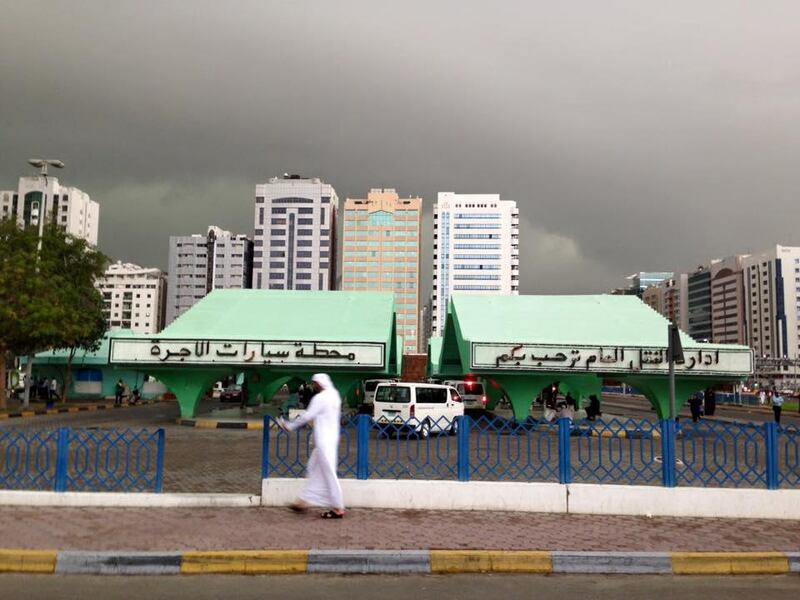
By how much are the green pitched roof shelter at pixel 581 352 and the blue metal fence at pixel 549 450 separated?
501 inches

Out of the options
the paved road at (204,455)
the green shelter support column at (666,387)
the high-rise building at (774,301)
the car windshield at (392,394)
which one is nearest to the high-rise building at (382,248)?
the high-rise building at (774,301)

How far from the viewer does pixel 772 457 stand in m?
9.03

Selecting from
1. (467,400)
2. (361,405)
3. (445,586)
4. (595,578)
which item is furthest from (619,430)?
(361,405)

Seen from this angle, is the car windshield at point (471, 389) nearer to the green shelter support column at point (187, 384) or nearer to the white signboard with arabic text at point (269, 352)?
the white signboard with arabic text at point (269, 352)

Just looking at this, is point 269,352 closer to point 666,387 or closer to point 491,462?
point 666,387

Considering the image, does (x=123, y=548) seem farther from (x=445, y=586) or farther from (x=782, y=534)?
(x=782, y=534)

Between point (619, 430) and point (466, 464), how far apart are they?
7.37 ft

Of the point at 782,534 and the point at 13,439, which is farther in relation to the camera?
the point at 13,439

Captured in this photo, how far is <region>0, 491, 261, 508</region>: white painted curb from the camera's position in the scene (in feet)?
28.8

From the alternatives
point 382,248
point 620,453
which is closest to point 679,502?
point 620,453

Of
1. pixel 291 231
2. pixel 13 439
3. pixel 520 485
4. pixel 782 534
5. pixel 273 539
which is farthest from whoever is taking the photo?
pixel 291 231

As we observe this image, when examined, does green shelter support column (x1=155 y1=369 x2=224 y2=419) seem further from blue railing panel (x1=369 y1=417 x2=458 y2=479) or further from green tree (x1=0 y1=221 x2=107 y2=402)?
blue railing panel (x1=369 y1=417 x2=458 y2=479)

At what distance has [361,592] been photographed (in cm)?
578

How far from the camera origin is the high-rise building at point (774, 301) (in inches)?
5399
